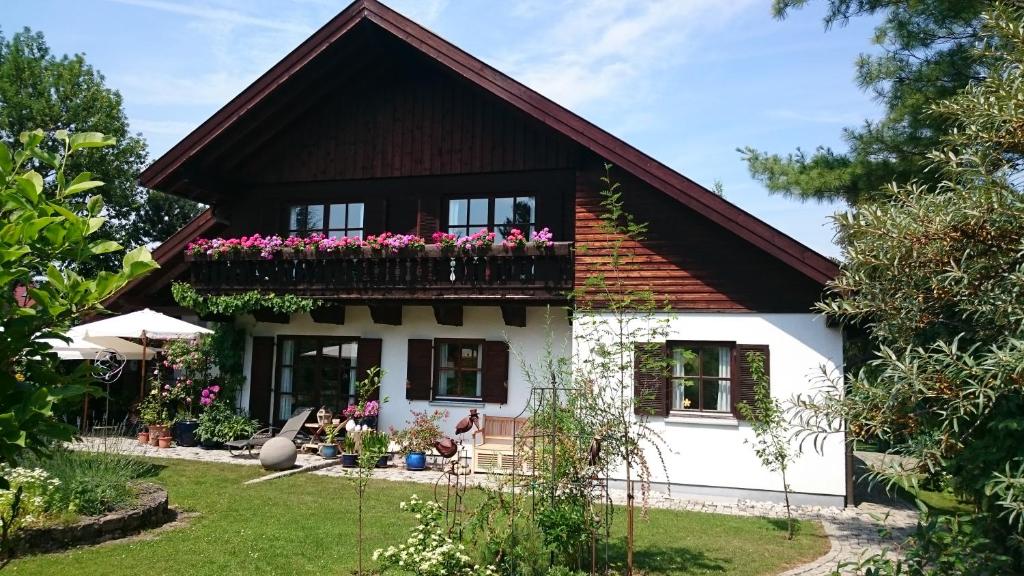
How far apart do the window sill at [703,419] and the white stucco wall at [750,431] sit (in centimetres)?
2

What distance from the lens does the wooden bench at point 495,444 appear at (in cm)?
1141

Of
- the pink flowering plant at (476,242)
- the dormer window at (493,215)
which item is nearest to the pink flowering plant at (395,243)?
the pink flowering plant at (476,242)

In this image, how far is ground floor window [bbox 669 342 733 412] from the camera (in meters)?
11.1

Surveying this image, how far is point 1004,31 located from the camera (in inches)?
148

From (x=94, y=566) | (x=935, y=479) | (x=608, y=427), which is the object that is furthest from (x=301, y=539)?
(x=935, y=479)

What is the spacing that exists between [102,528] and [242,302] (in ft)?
21.5

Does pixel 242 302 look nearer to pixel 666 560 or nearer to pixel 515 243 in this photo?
pixel 515 243

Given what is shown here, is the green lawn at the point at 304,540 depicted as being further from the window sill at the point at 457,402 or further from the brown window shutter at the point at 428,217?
the brown window shutter at the point at 428,217

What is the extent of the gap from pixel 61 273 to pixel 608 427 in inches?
195

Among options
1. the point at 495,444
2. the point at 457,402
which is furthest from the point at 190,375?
the point at 495,444

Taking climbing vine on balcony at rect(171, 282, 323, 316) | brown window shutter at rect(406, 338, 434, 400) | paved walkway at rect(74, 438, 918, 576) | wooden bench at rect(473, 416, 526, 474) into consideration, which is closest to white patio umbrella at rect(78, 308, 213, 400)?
climbing vine on balcony at rect(171, 282, 323, 316)

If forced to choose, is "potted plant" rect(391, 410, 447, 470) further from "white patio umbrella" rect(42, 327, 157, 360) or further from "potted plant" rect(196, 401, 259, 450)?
"white patio umbrella" rect(42, 327, 157, 360)

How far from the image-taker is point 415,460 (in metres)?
12.0

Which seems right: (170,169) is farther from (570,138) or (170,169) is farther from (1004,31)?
(1004,31)
